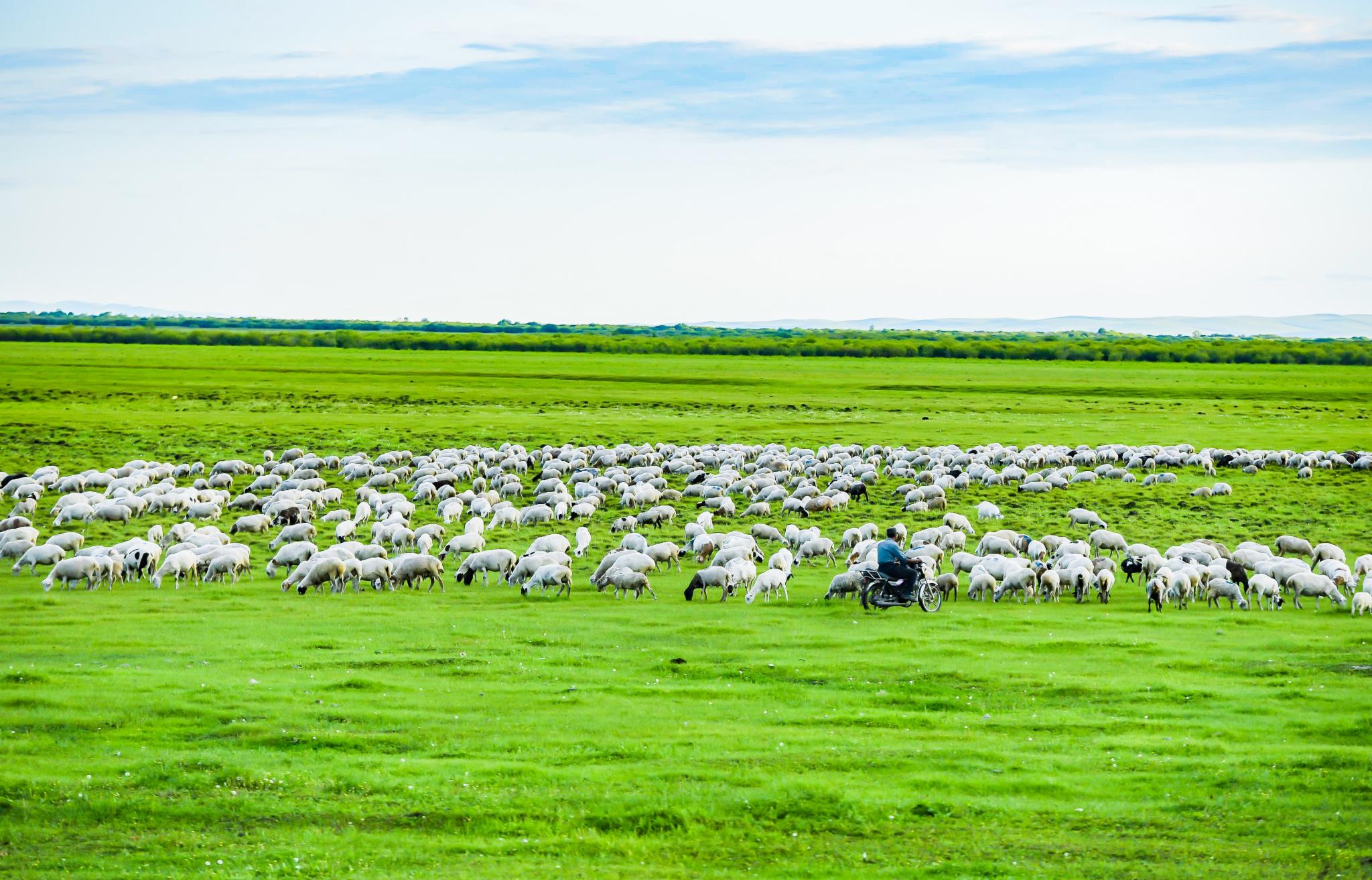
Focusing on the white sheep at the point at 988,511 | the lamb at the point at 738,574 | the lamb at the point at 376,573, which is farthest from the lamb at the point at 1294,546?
the lamb at the point at 376,573

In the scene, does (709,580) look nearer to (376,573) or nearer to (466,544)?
(376,573)

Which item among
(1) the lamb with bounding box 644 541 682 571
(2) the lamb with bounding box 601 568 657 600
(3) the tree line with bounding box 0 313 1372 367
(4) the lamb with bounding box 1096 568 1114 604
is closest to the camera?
(4) the lamb with bounding box 1096 568 1114 604

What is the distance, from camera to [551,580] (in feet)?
74.7

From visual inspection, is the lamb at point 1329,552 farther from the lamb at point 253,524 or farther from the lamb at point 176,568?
the lamb at point 253,524

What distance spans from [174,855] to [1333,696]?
13.0 m

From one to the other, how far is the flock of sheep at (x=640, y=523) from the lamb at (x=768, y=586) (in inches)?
2.5

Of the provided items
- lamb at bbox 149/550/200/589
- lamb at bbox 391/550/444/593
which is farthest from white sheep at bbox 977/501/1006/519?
lamb at bbox 149/550/200/589

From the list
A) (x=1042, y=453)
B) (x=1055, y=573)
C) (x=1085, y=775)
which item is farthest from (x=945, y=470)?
(x=1085, y=775)

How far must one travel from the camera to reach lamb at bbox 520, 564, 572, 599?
22.7m

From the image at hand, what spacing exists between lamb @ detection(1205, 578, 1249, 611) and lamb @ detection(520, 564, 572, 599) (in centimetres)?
1114

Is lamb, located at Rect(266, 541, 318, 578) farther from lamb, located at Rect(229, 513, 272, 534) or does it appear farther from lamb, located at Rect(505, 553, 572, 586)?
lamb, located at Rect(229, 513, 272, 534)

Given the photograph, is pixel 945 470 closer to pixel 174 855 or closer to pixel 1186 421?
pixel 1186 421

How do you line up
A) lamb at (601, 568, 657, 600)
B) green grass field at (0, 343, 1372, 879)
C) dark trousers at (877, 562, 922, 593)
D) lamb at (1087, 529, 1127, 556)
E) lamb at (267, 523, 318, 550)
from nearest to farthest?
green grass field at (0, 343, 1372, 879)
dark trousers at (877, 562, 922, 593)
lamb at (601, 568, 657, 600)
lamb at (1087, 529, 1127, 556)
lamb at (267, 523, 318, 550)

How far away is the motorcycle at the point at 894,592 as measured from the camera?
2123cm
